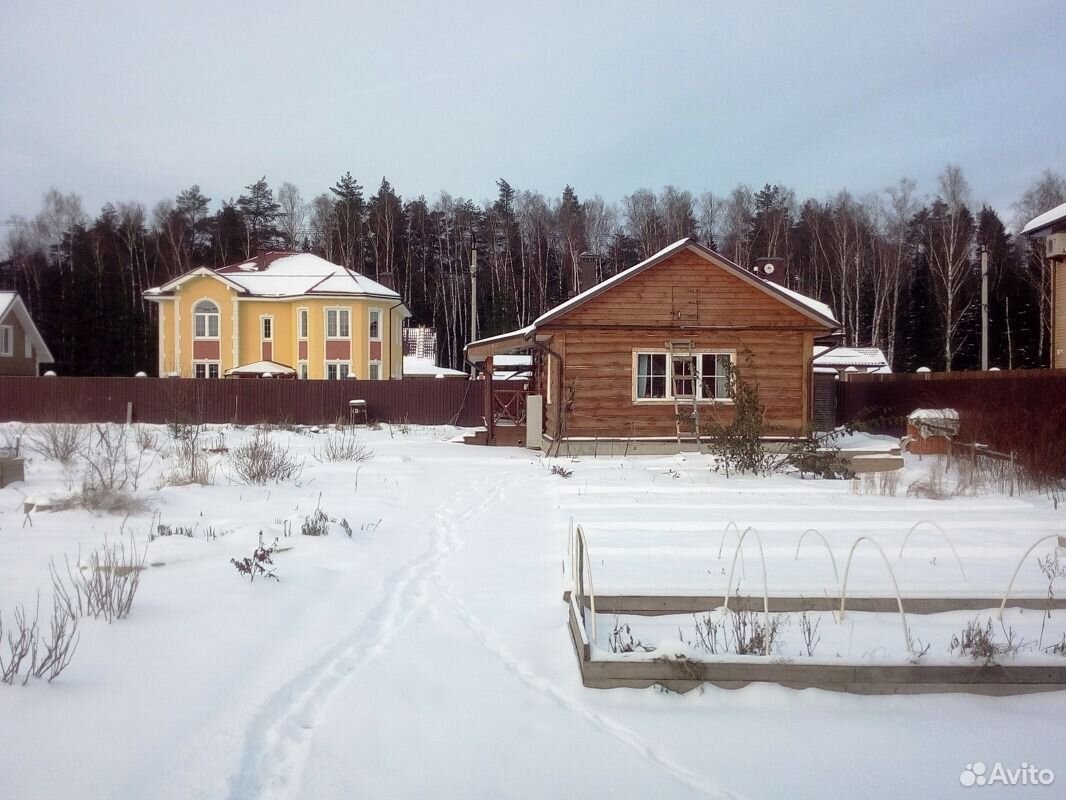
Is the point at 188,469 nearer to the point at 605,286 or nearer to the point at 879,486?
the point at 605,286

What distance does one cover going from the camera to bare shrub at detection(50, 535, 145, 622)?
4.94 m

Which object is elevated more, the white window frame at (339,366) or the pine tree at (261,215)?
the pine tree at (261,215)

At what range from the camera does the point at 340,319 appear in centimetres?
3647

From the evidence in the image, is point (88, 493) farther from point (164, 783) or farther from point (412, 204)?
point (412, 204)

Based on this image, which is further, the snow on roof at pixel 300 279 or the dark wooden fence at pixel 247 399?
the snow on roof at pixel 300 279

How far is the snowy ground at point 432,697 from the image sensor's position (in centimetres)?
345

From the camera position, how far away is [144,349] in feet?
157

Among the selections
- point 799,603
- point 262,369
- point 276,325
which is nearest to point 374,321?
point 276,325

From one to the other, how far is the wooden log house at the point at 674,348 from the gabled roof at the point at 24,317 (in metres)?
30.3

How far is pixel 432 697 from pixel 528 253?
169ft

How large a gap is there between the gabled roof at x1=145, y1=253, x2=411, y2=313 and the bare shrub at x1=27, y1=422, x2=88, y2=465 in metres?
23.0

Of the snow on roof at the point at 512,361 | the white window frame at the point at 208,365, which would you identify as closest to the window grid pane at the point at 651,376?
the snow on roof at the point at 512,361

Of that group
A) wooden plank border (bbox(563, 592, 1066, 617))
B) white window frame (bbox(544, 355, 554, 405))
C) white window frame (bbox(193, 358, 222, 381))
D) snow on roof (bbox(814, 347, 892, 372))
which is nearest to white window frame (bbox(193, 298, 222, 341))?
white window frame (bbox(193, 358, 222, 381))

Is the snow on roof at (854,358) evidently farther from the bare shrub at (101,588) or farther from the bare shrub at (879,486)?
the bare shrub at (101,588)
